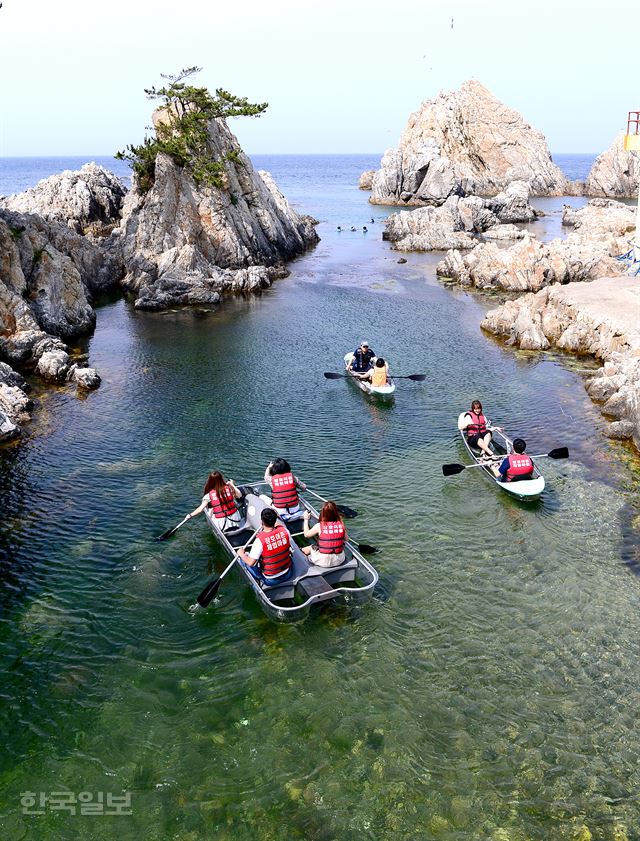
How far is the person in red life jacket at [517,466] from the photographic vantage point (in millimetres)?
21953

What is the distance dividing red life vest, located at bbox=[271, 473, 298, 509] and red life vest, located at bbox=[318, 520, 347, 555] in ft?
11.1

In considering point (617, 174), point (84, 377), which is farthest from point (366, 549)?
point (617, 174)

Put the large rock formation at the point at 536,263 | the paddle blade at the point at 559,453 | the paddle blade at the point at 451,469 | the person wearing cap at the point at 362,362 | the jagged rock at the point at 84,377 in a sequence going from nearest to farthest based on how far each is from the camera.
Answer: the paddle blade at the point at 451,469
the paddle blade at the point at 559,453
the jagged rock at the point at 84,377
the person wearing cap at the point at 362,362
the large rock formation at the point at 536,263

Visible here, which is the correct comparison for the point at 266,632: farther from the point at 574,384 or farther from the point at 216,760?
the point at 574,384

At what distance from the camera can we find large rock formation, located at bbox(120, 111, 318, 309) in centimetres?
5556

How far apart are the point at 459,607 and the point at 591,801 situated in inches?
228

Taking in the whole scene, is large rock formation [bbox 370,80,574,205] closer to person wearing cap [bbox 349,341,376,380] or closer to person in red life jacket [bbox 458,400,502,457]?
person wearing cap [bbox 349,341,376,380]

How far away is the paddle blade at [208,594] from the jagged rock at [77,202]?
65.8 metres

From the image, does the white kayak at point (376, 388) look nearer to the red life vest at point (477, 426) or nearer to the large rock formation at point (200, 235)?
the red life vest at point (477, 426)

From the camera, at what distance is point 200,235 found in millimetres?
62625

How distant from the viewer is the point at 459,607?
16.8 metres

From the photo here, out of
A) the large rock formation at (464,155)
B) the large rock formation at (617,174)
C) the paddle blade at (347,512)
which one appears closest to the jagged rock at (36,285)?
the paddle blade at (347,512)

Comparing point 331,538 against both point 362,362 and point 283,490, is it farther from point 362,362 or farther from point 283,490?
point 362,362

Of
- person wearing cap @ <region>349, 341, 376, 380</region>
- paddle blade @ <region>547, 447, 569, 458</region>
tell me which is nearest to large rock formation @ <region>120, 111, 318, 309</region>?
person wearing cap @ <region>349, 341, 376, 380</region>
